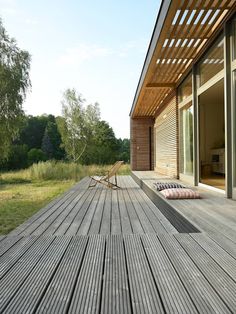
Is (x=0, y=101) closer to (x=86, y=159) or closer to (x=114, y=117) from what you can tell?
(x=86, y=159)

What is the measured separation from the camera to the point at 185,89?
7047 mm

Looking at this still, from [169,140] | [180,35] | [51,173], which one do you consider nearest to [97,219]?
[180,35]

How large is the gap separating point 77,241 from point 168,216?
1729mm

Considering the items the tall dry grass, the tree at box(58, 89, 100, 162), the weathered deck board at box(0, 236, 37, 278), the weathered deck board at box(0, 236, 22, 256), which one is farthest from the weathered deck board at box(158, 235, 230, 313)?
the tree at box(58, 89, 100, 162)

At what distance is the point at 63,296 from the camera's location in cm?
146

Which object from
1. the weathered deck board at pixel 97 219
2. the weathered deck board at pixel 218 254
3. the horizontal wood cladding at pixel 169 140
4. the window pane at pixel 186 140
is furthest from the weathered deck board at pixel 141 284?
the horizontal wood cladding at pixel 169 140

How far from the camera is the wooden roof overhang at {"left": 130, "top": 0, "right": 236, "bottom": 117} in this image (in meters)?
3.89

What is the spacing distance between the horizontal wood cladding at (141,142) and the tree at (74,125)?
6634 millimetres

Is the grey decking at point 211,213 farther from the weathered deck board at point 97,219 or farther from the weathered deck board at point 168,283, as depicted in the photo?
the weathered deck board at point 97,219

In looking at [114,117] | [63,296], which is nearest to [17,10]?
[63,296]

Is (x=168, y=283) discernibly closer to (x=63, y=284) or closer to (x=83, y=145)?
(x=63, y=284)

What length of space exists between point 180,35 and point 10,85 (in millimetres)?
9275

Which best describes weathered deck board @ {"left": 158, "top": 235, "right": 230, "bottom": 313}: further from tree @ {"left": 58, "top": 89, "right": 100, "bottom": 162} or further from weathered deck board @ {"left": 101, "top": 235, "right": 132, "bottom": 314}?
tree @ {"left": 58, "top": 89, "right": 100, "bottom": 162}

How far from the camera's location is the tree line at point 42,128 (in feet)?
40.7
